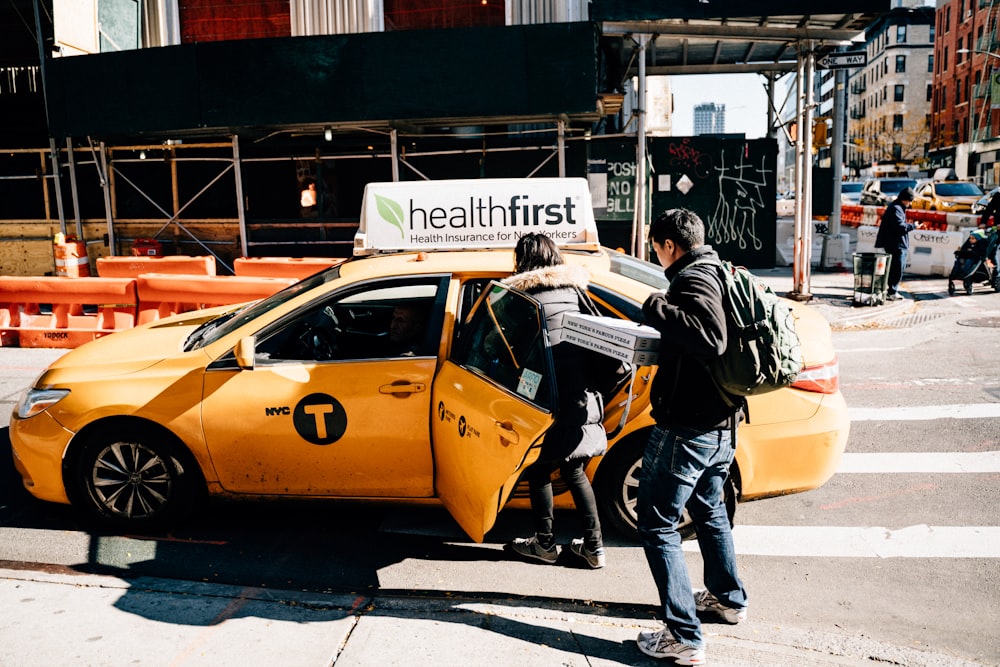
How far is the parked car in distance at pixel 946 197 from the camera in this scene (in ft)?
95.6

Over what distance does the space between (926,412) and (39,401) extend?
7.08 m

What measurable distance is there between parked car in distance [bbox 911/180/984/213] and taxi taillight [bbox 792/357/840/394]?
2723 centimetres

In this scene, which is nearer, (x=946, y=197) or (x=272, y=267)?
(x=272, y=267)

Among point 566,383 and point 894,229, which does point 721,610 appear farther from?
point 894,229

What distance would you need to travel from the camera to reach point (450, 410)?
4375mm

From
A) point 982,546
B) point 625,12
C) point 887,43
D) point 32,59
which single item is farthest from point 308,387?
point 887,43

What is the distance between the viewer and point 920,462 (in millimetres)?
6301

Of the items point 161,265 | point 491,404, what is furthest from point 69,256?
point 491,404

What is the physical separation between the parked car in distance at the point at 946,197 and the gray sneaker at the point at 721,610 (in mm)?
28604

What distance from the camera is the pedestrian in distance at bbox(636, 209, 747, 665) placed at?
11.3ft

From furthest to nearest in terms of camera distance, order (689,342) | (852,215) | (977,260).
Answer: (852,215) < (977,260) < (689,342)

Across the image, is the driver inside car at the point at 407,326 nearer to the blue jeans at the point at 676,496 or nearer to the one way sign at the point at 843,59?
the blue jeans at the point at 676,496

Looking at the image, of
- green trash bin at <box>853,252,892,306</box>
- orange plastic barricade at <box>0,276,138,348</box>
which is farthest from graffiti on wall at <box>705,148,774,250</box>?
orange plastic barricade at <box>0,276,138,348</box>

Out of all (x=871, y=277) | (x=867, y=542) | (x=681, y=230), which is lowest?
(x=867, y=542)
